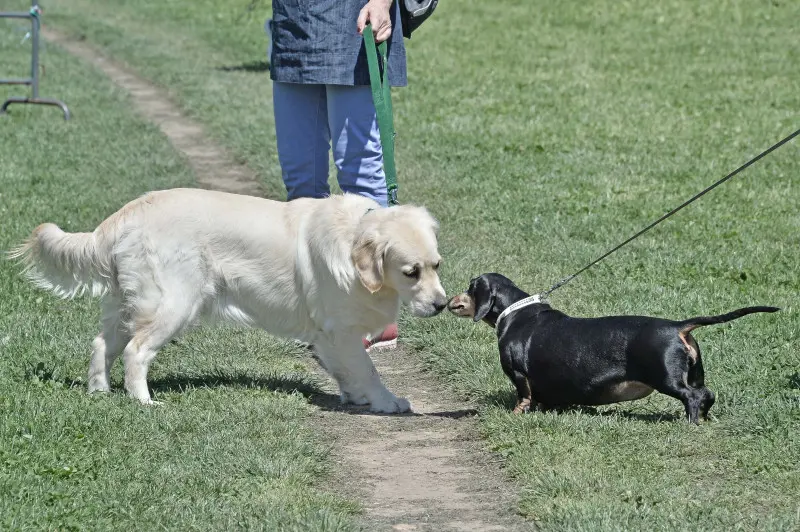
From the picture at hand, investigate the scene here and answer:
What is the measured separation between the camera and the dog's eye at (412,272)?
4938 mm

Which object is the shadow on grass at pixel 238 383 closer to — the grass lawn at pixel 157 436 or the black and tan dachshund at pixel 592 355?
the grass lawn at pixel 157 436

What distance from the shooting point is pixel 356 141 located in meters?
5.98

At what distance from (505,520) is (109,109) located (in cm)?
1162

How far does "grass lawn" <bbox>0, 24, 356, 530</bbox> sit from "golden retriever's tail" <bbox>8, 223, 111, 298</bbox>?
0.46 meters

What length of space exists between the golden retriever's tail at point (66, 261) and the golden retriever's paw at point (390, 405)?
4.40 ft

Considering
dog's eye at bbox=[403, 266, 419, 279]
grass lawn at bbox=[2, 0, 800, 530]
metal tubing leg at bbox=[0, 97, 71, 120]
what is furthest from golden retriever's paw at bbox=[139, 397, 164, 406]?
metal tubing leg at bbox=[0, 97, 71, 120]

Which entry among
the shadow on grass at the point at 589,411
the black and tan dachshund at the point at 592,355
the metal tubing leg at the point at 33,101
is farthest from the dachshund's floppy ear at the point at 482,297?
the metal tubing leg at the point at 33,101

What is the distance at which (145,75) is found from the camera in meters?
17.5

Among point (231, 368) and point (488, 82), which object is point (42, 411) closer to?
point (231, 368)

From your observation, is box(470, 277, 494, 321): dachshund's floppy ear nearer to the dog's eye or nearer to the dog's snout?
the dog's snout

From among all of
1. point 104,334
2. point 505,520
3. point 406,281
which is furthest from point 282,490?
point 104,334

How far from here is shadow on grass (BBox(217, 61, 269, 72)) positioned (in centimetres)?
1817

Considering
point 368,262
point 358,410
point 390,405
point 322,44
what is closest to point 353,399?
point 358,410

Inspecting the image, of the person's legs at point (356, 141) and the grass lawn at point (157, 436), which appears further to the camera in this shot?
the person's legs at point (356, 141)
